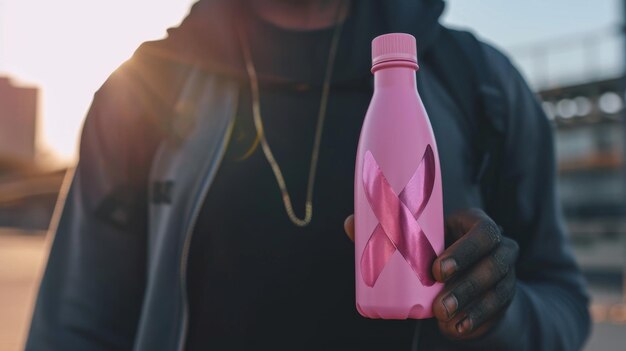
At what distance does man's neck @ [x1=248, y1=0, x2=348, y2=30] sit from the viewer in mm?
1708

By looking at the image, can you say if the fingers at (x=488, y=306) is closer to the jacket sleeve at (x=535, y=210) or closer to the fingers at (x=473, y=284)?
the fingers at (x=473, y=284)

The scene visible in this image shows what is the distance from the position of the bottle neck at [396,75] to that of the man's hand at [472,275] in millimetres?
262

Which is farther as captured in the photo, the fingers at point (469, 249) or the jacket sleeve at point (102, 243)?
the jacket sleeve at point (102, 243)

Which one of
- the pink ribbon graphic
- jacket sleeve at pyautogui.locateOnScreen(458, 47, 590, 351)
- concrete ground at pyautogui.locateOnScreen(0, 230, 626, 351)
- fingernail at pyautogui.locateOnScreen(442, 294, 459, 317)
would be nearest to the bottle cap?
the pink ribbon graphic

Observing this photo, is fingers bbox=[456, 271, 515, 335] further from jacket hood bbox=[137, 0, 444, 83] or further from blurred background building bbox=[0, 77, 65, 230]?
blurred background building bbox=[0, 77, 65, 230]

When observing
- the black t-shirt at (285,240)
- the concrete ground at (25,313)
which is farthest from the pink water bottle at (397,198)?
the concrete ground at (25,313)

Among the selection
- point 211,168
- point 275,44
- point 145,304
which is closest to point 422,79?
point 275,44

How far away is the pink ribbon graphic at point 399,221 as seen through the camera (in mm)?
983

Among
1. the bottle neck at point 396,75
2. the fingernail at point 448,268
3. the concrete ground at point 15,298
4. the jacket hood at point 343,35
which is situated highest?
the jacket hood at point 343,35

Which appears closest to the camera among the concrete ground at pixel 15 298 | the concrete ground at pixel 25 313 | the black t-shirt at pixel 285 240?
the black t-shirt at pixel 285 240

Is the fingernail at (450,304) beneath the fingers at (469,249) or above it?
beneath

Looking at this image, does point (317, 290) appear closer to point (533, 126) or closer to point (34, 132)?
point (533, 126)

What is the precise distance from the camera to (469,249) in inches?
38.6

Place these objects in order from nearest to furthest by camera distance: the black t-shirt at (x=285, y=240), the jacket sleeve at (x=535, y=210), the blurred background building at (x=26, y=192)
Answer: the black t-shirt at (x=285, y=240)
the jacket sleeve at (x=535, y=210)
the blurred background building at (x=26, y=192)
